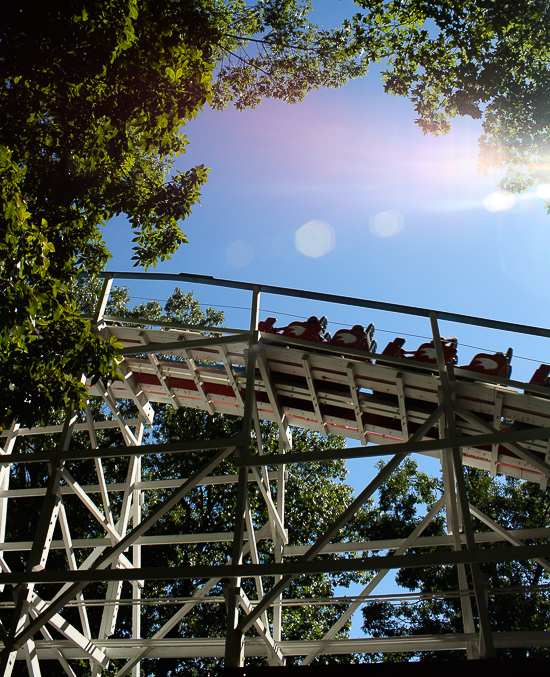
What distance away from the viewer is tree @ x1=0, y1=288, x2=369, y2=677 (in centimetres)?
1675

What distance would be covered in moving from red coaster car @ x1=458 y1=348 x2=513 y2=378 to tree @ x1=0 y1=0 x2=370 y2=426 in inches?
178

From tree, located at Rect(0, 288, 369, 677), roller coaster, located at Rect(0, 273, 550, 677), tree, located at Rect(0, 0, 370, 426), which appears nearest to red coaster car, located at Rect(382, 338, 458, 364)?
roller coaster, located at Rect(0, 273, 550, 677)

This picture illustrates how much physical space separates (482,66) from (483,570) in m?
17.1

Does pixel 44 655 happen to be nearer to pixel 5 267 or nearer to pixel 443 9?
pixel 5 267

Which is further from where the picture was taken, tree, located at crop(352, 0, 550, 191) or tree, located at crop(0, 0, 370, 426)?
tree, located at crop(352, 0, 550, 191)

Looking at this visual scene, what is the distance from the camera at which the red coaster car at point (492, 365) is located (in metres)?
7.41

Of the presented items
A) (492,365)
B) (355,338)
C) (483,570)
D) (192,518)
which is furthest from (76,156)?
(483,570)

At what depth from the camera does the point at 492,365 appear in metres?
7.45

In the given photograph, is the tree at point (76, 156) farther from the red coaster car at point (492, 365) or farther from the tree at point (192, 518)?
the tree at point (192, 518)

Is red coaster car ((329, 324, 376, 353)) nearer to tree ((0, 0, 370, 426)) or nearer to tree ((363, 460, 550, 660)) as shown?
tree ((0, 0, 370, 426))

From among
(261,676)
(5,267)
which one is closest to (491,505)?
(261,676)

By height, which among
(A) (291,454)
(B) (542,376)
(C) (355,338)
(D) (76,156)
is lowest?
(A) (291,454)

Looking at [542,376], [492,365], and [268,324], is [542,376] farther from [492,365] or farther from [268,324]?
[268,324]

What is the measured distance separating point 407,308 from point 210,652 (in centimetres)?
552
